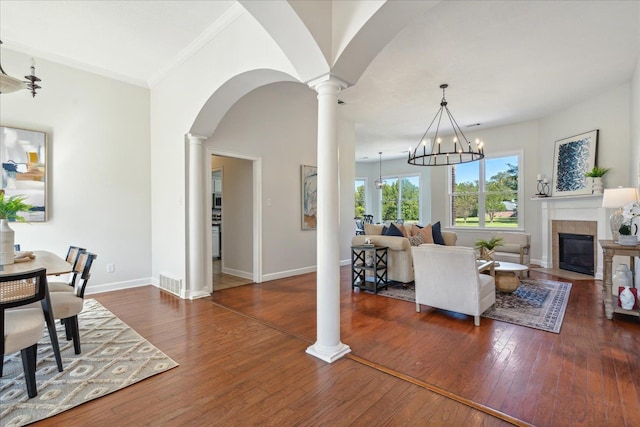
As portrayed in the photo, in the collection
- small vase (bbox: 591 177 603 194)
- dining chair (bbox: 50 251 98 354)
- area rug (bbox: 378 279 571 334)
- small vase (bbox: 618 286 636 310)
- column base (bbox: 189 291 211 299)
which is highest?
small vase (bbox: 591 177 603 194)

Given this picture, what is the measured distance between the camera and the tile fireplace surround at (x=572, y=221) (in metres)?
5.28

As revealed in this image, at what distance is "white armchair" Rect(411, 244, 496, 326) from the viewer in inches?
124

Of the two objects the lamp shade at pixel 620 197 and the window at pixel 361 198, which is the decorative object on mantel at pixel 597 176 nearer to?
the lamp shade at pixel 620 197

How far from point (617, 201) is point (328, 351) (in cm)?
401

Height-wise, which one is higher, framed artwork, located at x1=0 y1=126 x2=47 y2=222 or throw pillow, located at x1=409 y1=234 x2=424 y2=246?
framed artwork, located at x1=0 y1=126 x2=47 y2=222

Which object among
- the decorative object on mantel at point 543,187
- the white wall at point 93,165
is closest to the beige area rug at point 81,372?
the white wall at point 93,165

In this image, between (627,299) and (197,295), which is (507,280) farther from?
(197,295)

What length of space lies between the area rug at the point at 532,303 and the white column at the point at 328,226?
1.86m

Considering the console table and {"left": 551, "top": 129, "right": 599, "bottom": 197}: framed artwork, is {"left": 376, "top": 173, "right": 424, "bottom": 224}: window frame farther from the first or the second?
the console table

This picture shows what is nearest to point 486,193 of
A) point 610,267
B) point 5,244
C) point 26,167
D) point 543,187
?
point 543,187

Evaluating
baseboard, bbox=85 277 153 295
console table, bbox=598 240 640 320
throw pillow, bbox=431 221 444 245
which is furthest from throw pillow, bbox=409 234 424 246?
baseboard, bbox=85 277 153 295

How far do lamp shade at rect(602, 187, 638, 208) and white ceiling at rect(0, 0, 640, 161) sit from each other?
1.73 metres

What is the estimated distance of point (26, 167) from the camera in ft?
13.0

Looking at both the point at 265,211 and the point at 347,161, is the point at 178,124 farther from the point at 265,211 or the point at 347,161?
the point at 347,161
